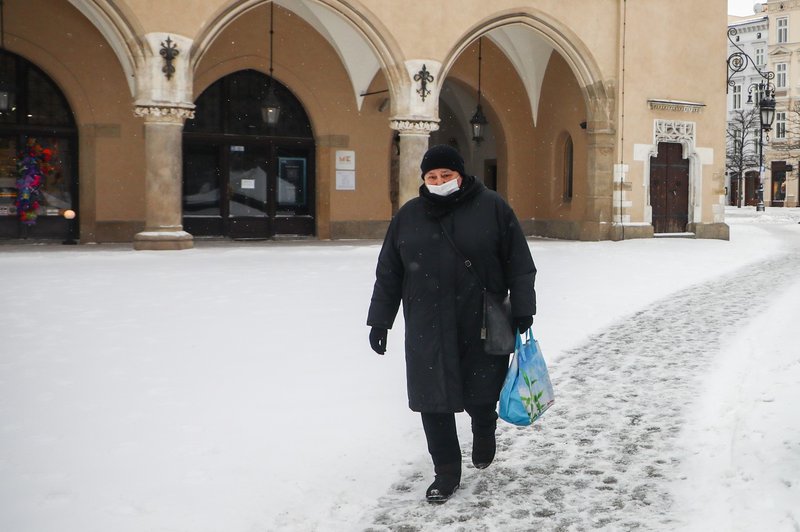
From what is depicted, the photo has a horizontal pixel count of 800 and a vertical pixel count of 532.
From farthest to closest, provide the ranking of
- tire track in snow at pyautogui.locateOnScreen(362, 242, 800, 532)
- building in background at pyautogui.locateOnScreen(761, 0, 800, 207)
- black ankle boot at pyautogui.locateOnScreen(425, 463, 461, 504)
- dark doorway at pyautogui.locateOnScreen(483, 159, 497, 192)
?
building in background at pyautogui.locateOnScreen(761, 0, 800, 207)
dark doorway at pyautogui.locateOnScreen(483, 159, 497, 192)
black ankle boot at pyautogui.locateOnScreen(425, 463, 461, 504)
tire track in snow at pyautogui.locateOnScreen(362, 242, 800, 532)

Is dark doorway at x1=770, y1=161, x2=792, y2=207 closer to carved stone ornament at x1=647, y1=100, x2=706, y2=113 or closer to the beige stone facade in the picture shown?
the beige stone facade

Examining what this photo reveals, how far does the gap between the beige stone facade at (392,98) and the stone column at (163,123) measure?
0.03m

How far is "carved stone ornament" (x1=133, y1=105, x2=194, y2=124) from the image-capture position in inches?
587

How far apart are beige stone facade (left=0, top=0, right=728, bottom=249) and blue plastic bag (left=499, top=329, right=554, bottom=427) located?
40.5 ft

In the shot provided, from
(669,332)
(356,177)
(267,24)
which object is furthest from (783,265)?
(267,24)

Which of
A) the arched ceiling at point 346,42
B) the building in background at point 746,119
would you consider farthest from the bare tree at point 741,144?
the arched ceiling at point 346,42

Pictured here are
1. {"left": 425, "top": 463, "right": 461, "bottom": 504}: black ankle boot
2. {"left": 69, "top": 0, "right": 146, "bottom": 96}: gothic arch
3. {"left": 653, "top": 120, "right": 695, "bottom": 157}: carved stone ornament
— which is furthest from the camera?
{"left": 653, "top": 120, "right": 695, "bottom": 157}: carved stone ornament

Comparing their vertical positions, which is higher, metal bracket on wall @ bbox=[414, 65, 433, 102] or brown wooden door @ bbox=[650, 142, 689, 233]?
metal bracket on wall @ bbox=[414, 65, 433, 102]

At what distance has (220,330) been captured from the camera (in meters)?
7.34

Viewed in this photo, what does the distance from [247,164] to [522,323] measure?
1644cm

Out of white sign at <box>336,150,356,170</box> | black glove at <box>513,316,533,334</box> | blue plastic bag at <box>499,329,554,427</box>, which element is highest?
white sign at <box>336,150,356,170</box>

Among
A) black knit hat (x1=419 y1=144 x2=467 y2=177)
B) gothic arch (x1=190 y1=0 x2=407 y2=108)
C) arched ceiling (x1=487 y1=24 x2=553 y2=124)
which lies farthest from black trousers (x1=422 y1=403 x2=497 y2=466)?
arched ceiling (x1=487 y1=24 x2=553 y2=124)

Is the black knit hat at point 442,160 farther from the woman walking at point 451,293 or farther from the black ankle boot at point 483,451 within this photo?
the black ankle boot at point 483,451

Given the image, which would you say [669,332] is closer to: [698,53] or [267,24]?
[267,24]
